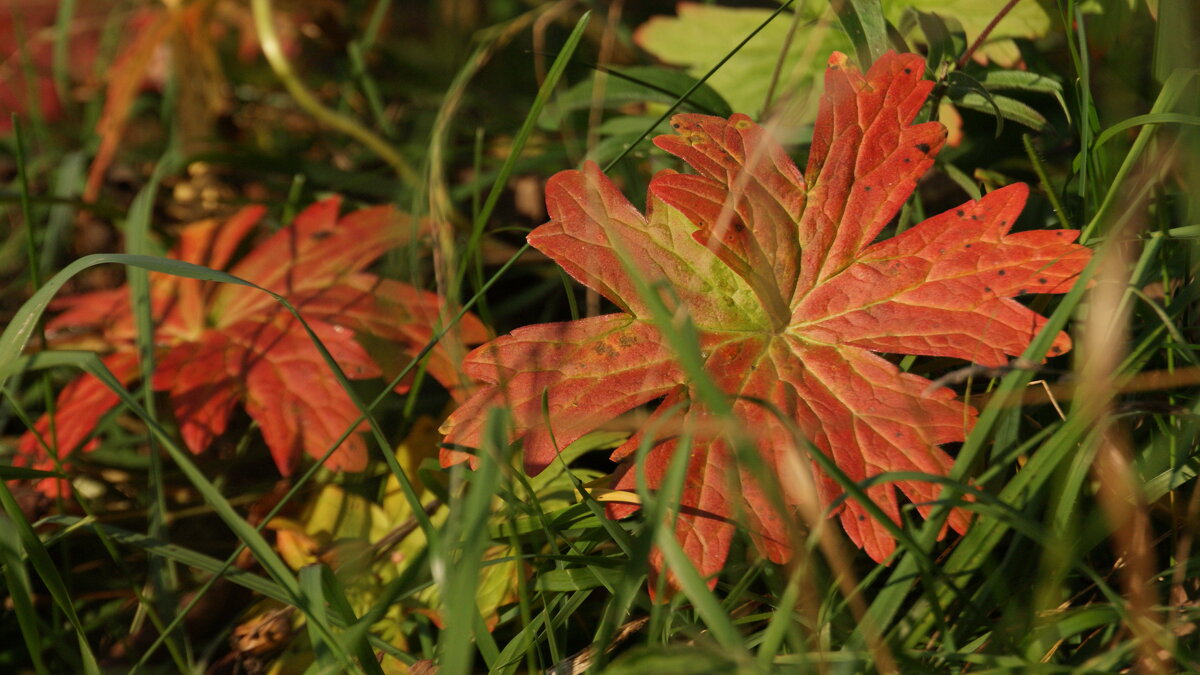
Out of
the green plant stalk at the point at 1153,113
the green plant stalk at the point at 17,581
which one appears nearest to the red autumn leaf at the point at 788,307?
the green plant stalk at the point at 1153,113

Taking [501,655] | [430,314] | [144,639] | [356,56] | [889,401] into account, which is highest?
[356,56]

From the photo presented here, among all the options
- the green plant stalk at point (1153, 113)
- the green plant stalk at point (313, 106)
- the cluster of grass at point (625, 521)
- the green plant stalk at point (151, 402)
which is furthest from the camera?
the green plant stalk at point (313, 106)

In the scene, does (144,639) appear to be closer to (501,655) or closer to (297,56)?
(501,655)

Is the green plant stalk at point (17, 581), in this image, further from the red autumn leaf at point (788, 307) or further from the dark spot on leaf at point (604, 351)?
the dark spot on leaf at point (604, 351)

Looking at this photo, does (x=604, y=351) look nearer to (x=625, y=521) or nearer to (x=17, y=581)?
(x=625, y=521)

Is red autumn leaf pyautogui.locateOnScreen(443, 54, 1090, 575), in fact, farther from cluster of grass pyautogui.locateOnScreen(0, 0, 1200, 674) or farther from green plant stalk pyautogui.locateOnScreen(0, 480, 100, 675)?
green plant stalk pyautogui.locateOnScreen(0, 480, 100, 675)

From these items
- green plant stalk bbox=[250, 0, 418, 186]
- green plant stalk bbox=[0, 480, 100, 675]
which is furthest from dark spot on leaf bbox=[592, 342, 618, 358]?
green plant stalk bbox=[250, 0, 418, 186]

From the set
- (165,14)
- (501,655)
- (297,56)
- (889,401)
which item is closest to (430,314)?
(501,655)
